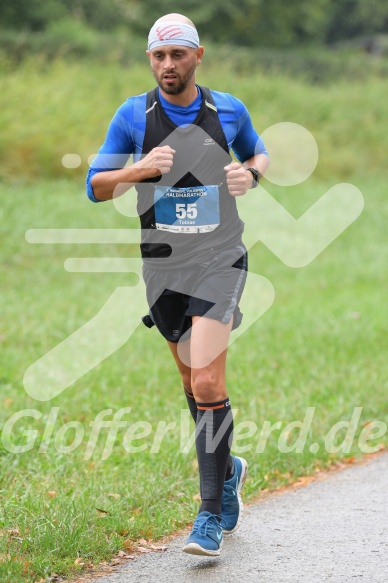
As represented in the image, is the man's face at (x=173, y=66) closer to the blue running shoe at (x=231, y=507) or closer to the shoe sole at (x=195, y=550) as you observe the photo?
the blue running shoe at (x=231, y=507)

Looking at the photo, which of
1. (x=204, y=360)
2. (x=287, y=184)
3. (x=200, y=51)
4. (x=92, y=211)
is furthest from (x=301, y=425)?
(x=287, y=184)

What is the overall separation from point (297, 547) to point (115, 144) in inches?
82.3

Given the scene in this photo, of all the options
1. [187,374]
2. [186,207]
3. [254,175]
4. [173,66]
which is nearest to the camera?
[173,66]

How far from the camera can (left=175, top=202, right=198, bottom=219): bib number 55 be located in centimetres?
473

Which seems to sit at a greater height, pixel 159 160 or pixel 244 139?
pixel 244 139

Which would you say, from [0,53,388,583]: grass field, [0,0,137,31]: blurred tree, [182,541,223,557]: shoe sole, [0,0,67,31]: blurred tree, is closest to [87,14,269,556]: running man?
[182,541,223,557]: shoe sole

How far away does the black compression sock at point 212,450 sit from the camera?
4.65 metres

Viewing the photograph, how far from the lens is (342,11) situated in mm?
52781

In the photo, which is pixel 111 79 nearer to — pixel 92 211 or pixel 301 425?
pixel 92 211

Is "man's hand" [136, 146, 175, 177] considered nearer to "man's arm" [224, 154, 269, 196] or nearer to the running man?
the running man

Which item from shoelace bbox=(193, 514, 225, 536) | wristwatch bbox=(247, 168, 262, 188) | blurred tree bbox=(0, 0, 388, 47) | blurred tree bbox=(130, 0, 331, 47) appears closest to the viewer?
shoelace bbox=(193, 514, 225, 536)

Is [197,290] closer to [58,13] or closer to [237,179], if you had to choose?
[237,179]

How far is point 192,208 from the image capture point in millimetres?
4742

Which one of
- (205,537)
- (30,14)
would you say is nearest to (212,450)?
(205,537)
